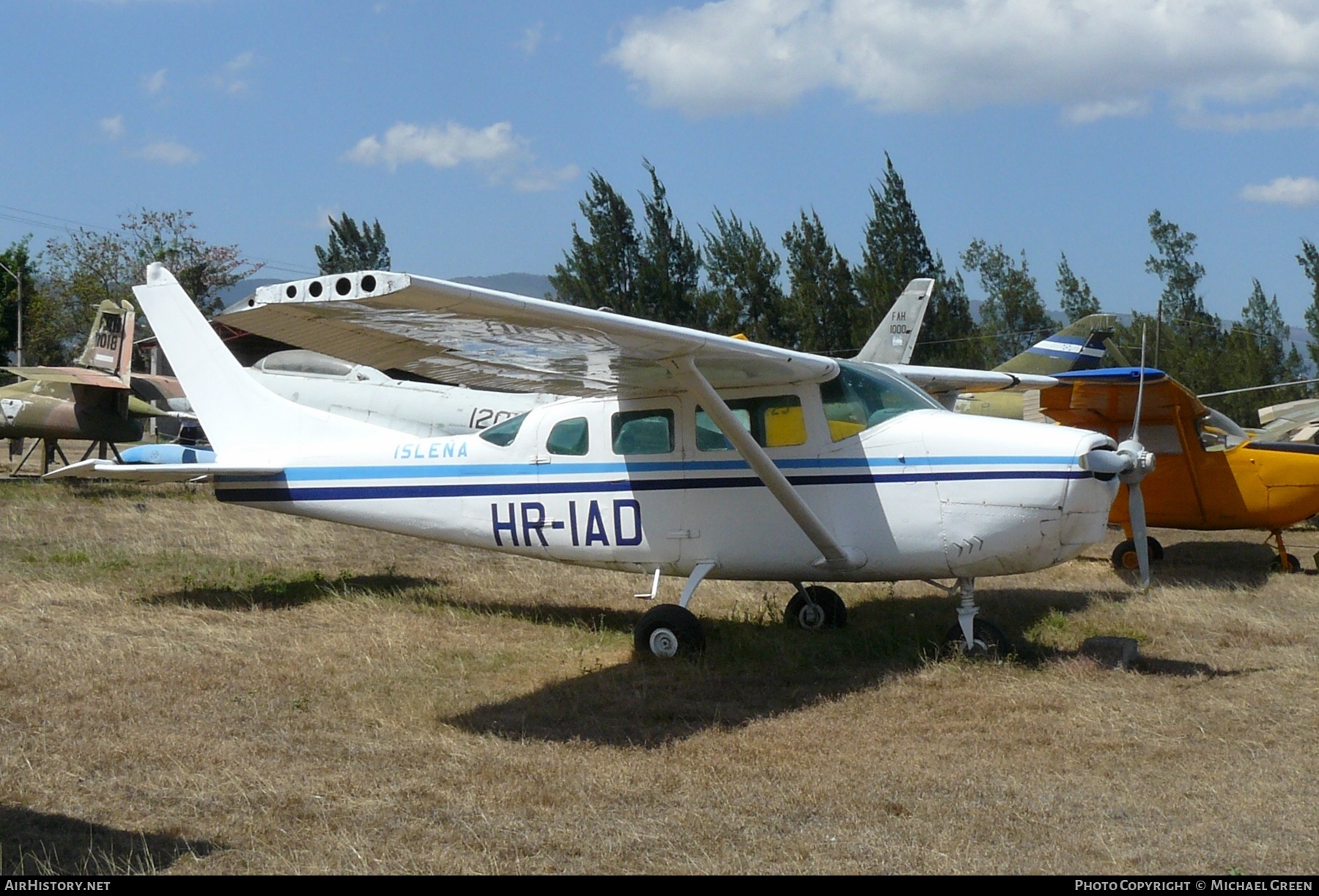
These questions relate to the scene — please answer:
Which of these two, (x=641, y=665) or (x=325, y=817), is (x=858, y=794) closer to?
(x=325, y=817)

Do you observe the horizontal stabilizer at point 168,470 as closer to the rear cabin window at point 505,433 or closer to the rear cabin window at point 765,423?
the rear cabin window at point 505,433

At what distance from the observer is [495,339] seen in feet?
21.5

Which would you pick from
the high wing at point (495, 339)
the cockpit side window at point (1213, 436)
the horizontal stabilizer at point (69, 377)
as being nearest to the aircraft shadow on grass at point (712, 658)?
the high wing at point (495, 339)

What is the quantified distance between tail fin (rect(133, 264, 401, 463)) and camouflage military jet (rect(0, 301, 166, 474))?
11.9 meters

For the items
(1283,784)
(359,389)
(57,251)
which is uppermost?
(57,251)

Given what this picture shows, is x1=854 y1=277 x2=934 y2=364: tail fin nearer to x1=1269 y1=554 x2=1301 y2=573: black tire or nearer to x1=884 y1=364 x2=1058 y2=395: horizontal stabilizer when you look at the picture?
x1=1269 y1=554 x2=1301 y2=573: black tire

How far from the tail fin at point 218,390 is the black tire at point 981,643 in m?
5.42

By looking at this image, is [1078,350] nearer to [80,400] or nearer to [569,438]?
[569,438]

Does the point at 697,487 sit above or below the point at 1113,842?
above

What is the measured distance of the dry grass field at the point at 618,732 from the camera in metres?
4.25

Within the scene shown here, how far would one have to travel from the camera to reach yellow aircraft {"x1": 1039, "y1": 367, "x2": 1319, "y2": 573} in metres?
12.3
